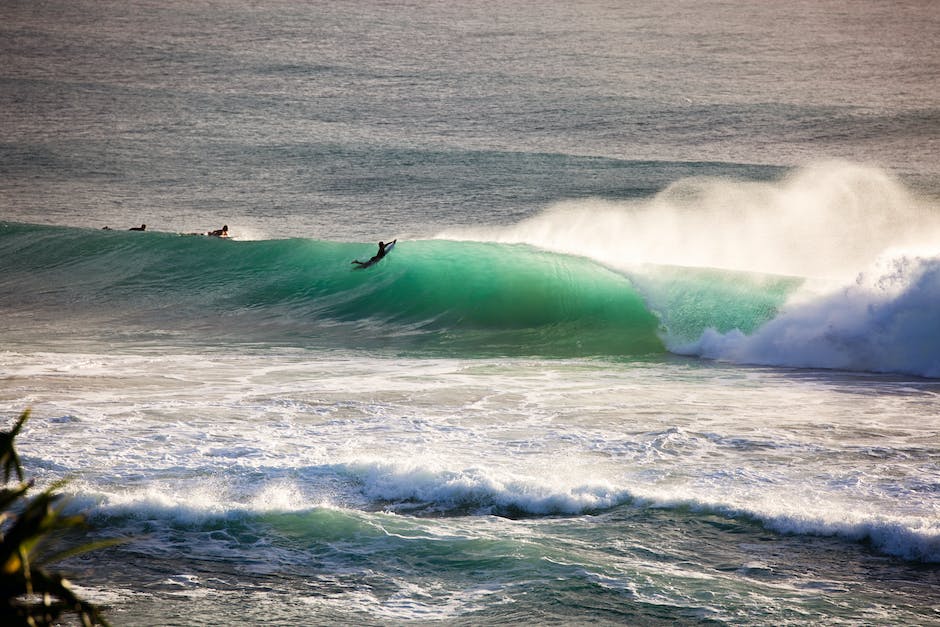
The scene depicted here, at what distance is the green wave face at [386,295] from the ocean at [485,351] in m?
0.09

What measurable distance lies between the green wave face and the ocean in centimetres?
9

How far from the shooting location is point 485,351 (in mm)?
15398

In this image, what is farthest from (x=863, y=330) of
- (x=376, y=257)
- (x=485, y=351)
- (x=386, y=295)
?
(x=376, y=257)

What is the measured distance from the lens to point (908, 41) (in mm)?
61000

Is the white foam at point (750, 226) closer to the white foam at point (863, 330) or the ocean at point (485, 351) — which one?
the ocean at point (485, 351)

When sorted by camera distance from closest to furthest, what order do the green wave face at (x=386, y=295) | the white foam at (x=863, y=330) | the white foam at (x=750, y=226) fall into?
the white foam at (x=863, y=330), the green wave face at (x=386, y=295), the white foam at (x=750, y=226)

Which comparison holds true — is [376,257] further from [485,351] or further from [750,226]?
[750,226]

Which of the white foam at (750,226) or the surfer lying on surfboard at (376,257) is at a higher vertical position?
the white foam at (750,226)

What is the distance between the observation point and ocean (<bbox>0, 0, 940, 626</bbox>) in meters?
6.11

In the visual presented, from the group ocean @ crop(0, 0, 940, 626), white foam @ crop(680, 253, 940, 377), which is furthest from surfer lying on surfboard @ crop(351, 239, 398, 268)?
white foam @ crop(680, 253, 940, 377)

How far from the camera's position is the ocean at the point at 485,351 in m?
6.11

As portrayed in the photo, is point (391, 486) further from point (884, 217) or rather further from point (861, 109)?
point (861, 109)

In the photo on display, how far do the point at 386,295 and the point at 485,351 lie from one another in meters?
3.71

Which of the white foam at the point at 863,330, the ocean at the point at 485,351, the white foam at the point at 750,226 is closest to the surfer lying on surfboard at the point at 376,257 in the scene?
the ocean at the point at 485,351
